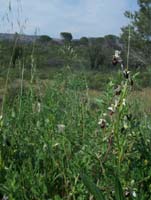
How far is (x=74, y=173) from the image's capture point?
6.68 ft

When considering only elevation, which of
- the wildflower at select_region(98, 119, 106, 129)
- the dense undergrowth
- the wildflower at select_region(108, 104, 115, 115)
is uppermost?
the wildflower at select_region(108, 104, 115, 115)

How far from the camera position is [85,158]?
2.04m

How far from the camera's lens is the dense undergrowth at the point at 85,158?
6.39 ft

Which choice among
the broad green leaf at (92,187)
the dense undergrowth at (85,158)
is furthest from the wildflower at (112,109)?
the broad green leaf at (92,187)

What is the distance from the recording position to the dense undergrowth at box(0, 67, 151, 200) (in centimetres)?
195

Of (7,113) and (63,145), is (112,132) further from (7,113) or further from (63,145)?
(7,113)

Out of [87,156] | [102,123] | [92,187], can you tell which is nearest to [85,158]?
[87,156]

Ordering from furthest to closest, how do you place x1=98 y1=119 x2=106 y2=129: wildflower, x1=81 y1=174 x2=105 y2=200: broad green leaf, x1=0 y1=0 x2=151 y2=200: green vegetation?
x1=98 y1=119 x2=106 y2=129: wildflower → x1=0 y1=0 x2=151 y2=200: green vegetation → x1=81 y1=174 x2=105 y2=200: broad green leaf

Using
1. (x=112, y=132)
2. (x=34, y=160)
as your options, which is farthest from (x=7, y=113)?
(x=112, y=132)

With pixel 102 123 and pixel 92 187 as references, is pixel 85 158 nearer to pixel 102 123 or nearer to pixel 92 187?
pixel 102 123

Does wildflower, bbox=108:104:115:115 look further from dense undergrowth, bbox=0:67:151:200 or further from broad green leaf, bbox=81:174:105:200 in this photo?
broad green leaf, bbox=81:174:105:200

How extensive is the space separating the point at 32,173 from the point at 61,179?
0.17 m

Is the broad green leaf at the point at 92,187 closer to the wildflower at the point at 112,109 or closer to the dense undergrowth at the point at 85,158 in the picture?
the dense undergrowth at the point at 85,158

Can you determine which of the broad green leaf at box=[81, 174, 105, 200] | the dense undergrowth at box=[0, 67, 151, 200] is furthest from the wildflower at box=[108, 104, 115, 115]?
the broad green leaf at box=[81, 174, 105, 200]
